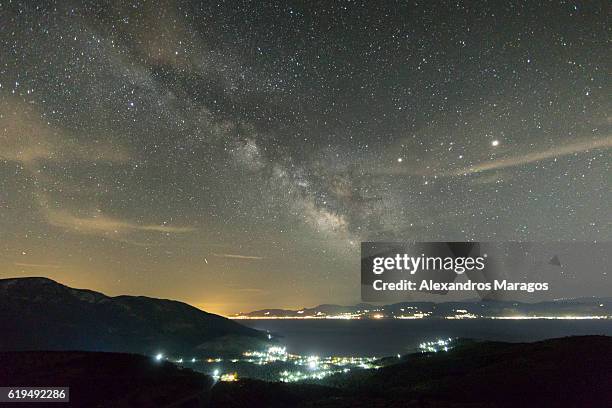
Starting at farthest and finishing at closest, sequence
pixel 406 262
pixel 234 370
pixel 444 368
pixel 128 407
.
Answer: pixel 234 370 → pixel 444 368 → pixel 128 407 → pixel 406 262

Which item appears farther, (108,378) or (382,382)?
(382,382)

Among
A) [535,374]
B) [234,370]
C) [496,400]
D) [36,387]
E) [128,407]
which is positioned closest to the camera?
[496,400]

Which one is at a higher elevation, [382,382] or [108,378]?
[108,378]

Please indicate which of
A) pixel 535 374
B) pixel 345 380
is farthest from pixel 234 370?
pixel 535 374

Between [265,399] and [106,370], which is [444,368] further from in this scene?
[106,370]

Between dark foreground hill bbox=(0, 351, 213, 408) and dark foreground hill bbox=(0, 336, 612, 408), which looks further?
dark foreground hill bbox=(0, 351, 213, 408)

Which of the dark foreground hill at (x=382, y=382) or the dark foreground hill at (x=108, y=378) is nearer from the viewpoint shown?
the dark foreground hill at (x=382, y=382)

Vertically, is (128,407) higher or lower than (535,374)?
lower

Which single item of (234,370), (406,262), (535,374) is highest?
(406,262)
